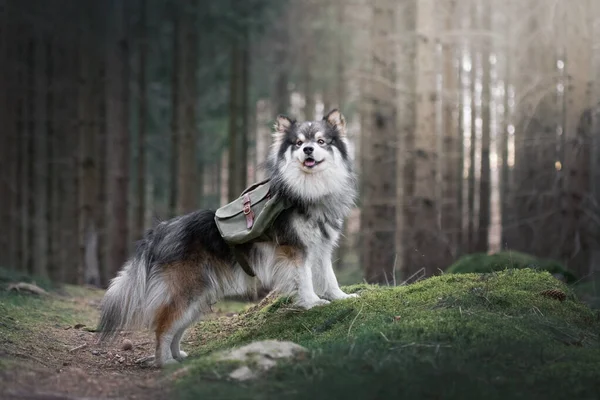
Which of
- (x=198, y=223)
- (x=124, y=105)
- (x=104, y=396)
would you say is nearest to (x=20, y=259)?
(x=124, y=105)

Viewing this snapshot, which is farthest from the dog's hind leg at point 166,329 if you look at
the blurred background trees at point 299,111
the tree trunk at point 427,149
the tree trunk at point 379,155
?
the tree trunk at point 427,149

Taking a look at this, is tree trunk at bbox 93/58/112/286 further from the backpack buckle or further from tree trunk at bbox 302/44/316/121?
the backpack buckle

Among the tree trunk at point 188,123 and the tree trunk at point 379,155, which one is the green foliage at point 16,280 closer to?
the tree trunk at point 188,123

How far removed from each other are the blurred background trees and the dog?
19.7 ft

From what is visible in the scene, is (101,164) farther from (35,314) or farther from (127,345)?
(127,345)

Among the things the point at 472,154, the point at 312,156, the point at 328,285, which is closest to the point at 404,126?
the point at 472,154

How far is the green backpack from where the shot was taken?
6625 mm

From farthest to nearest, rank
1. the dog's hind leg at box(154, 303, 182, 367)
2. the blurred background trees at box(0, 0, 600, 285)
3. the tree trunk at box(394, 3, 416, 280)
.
Answer: the tree trunk at box(394, 3, 416, 280) → the blurred background trees at box(0, 0, 600, 285) → the dog's hind leg at box(154, 303, 182, 367)

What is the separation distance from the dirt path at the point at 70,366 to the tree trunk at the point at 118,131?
6298mm

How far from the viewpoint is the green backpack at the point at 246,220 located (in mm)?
6625

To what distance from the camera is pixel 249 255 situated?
269 inches

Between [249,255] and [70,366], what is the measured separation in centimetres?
193

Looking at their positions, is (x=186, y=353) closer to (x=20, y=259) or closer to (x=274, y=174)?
(x=274, y=174)

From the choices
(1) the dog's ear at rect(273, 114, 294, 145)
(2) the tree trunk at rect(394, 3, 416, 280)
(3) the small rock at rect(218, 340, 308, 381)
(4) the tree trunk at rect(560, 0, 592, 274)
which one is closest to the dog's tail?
(1) the dog's ear at rect(273, 114, 294, 145)
